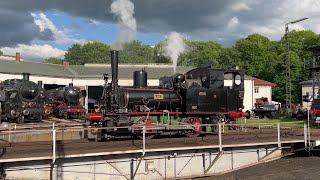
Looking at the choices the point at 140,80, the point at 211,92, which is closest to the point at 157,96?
the point at 140,80

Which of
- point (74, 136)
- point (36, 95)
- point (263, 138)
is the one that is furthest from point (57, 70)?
point (263, 138)

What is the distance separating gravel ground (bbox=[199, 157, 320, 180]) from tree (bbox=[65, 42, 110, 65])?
102211mm

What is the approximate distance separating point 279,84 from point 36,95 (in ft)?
181

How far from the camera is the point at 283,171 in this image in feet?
57.4

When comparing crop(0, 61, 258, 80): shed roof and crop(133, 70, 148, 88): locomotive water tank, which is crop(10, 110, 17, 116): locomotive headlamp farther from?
crop(0, 61, 258, 80): shed roof

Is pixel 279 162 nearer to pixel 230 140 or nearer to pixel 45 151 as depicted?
pixel 230 140

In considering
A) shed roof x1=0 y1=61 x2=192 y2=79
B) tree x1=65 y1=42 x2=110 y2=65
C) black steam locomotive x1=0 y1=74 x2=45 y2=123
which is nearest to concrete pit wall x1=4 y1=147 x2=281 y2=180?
black steam locomotive x1=0 y1=74 x2=45 y2=123

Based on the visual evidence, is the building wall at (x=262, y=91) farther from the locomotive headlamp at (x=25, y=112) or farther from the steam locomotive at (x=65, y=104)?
the locomotive headlamp at (x=25, y=112)

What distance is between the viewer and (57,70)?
186 ft

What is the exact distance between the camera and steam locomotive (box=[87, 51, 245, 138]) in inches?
785

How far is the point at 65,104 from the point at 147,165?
78.3 feet

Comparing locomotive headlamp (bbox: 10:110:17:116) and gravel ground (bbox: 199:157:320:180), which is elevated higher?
locomotive headlamp (bbox: 10:110:17:116)

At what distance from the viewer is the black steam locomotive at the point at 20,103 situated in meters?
32.4

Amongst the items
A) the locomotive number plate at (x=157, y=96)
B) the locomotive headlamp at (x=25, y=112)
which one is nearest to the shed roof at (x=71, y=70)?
the locomotive headlamp at (x=25, y=112)
